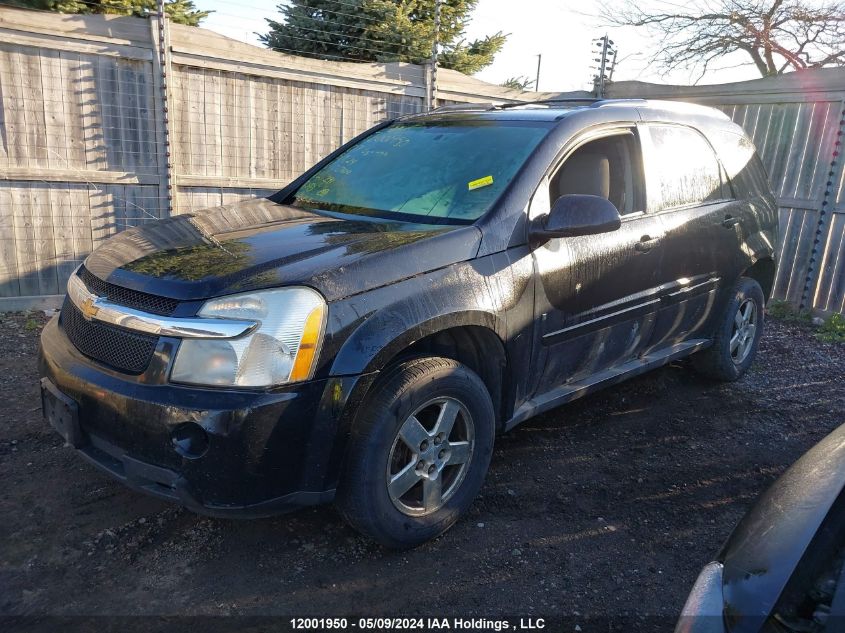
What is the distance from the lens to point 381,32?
1045cm

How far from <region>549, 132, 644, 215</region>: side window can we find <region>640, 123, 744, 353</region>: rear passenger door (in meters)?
0.09

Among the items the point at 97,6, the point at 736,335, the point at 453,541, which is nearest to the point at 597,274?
the point at 453,541

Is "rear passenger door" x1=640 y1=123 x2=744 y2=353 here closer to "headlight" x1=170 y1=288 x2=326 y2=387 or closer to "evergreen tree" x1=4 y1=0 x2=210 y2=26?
"headlight" x1=170 y1=288 x2=326 y2=387

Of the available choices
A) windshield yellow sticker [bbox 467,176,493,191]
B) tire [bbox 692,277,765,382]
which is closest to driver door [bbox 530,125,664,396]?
windshield yellow sticker [bbox 467,176,493,191]

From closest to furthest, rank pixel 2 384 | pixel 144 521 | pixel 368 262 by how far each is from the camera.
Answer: pixel 368 262, pixel 144 521, pixel 2 384

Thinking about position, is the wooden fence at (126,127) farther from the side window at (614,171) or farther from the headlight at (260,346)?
the headlight at (260,346)

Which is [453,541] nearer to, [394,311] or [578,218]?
[394,311]

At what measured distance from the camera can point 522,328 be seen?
319 cm

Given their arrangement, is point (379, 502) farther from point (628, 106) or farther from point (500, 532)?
point (628, 106)

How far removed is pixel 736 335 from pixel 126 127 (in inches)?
222

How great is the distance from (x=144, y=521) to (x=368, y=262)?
1610mm

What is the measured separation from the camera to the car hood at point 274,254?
2.53 metres

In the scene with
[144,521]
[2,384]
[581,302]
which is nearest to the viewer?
[144,521]

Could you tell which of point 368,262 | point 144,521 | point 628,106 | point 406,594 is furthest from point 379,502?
point 628,106
